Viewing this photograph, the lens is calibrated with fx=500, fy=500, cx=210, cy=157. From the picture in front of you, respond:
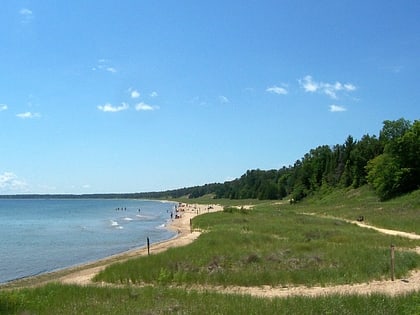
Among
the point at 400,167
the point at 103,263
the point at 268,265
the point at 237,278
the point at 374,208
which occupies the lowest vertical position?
the point at 103,263

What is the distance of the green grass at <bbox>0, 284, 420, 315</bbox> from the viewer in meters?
12.7

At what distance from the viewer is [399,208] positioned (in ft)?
217

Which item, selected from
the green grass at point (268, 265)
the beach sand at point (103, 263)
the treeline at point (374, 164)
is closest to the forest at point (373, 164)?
the treeline at point (374, 164)

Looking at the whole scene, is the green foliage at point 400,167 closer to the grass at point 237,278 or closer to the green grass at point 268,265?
the grass at point 237,278

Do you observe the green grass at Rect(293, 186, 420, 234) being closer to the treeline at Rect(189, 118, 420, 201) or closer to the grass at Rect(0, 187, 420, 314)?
the treeline at Rect(189, 118, 420, 201)

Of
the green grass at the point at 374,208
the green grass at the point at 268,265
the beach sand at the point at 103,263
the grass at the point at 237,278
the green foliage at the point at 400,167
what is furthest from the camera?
the green foliage at the point at 400,167

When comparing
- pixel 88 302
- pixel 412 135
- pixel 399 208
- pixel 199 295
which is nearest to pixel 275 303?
pixel 199 295

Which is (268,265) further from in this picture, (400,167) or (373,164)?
(373,164)

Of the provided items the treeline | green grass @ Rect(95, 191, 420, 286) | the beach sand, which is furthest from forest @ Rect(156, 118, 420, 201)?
green grass @ Rect(95, 191, 420, 286)

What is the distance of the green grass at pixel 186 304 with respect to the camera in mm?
12734

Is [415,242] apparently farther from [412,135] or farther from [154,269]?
[412,135]

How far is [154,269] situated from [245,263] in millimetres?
4581

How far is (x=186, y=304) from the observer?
1398 cm

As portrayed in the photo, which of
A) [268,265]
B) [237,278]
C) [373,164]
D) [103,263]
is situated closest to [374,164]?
[373,164]
